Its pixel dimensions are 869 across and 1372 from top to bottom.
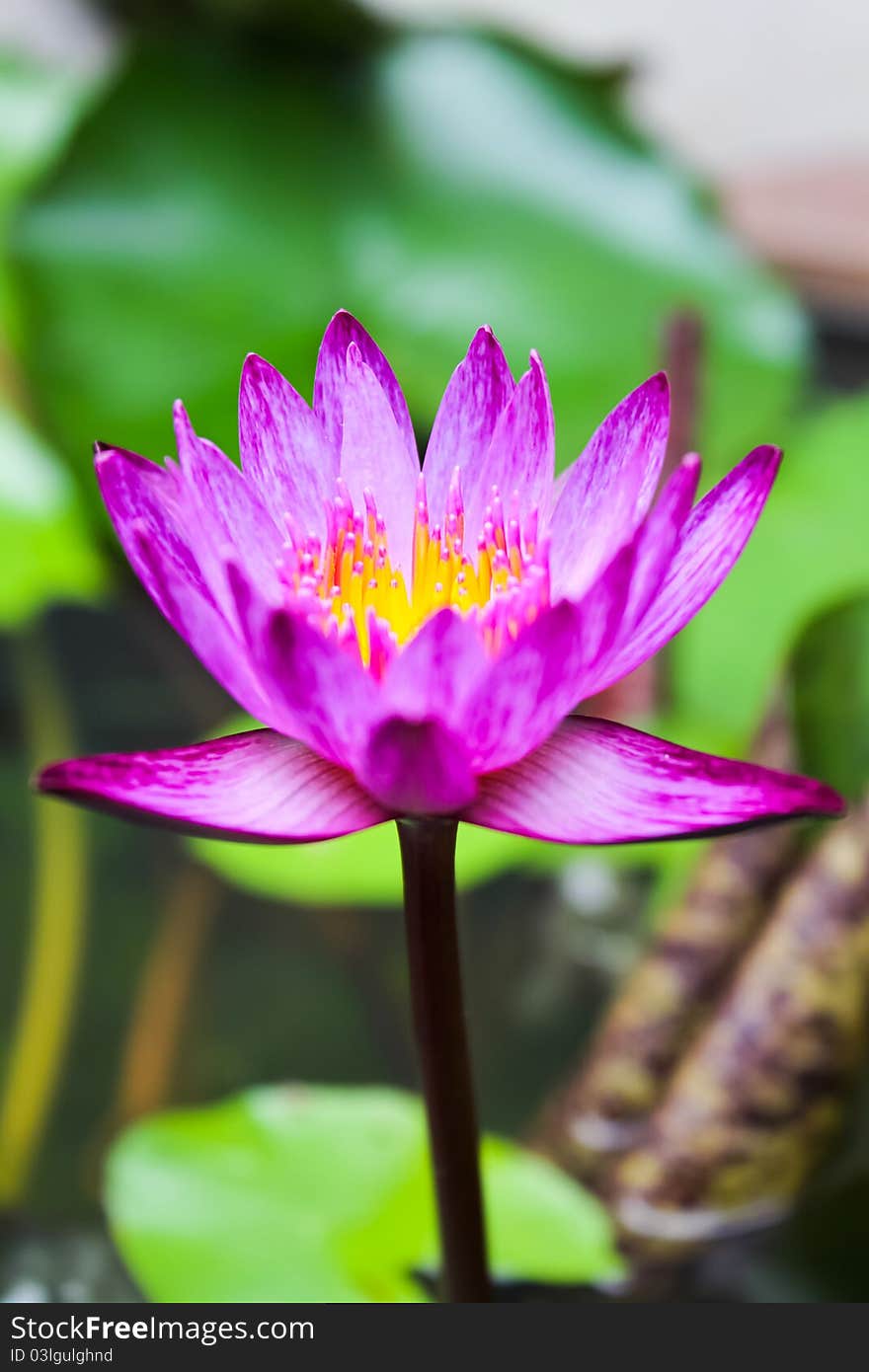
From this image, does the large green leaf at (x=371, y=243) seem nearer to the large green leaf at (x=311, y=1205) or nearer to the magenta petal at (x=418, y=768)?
the large green leaf at (x=311, y=1205)

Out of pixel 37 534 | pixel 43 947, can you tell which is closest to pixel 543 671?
pixel 43 947

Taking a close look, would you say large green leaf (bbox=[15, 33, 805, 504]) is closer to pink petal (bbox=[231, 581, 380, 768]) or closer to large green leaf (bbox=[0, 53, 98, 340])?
large green leaf (bbox=[0, 53, 98, 340])

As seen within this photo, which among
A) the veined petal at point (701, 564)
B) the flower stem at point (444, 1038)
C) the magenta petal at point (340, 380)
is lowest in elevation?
the flower stem at point (444, 1038)

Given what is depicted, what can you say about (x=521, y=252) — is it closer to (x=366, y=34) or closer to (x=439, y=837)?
(x=366, y=34)

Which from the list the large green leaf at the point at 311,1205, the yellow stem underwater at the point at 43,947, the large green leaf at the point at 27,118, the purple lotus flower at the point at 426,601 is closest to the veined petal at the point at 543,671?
the purple lotus flower at the point at 426,601

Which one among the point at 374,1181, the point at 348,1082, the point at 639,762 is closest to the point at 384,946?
the point at 348,1082

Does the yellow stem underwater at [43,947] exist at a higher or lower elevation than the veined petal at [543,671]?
lower

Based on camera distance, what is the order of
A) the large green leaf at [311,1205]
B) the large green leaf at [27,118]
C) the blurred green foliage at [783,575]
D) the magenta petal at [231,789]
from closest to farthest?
1. the magenta petal at [231,789]
2. the large green leaf at [311,1205]
3. the blurred green foliage at [783,575]
4. the large green leaf at [27,118]
